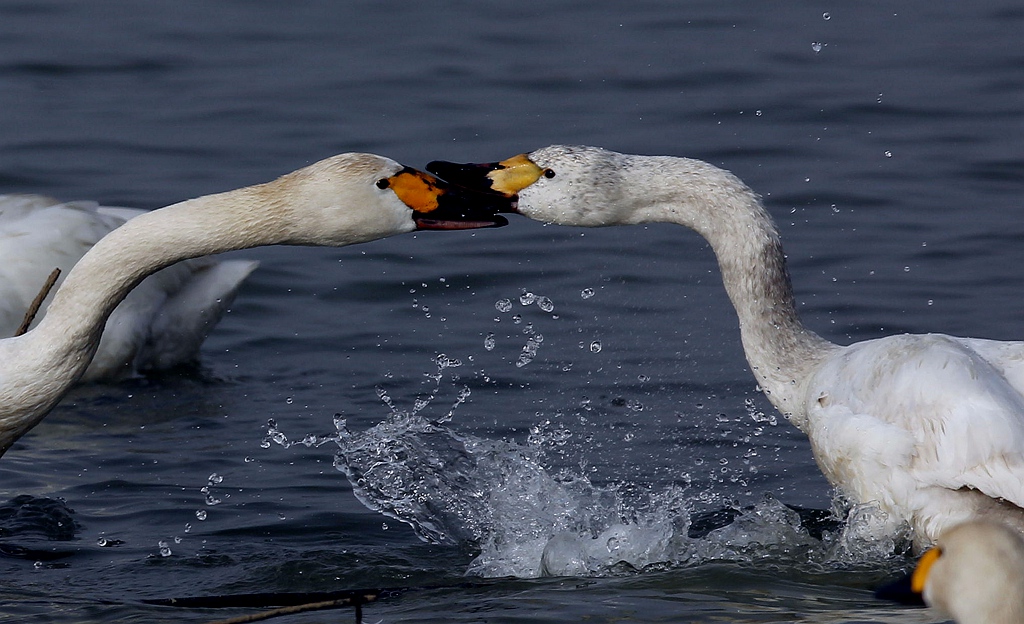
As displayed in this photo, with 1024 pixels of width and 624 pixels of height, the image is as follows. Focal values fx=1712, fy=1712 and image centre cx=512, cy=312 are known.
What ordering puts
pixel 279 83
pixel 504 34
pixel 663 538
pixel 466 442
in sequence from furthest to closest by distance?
pixel 504 34 < pixel 279 83 < pixel 466 442 < pixel 663 538

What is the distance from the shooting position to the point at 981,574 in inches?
128

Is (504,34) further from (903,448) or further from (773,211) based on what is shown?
(903,448)

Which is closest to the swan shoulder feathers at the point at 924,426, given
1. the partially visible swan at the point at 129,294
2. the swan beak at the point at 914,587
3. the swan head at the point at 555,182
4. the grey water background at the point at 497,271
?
the grey water background at the point at 497,271

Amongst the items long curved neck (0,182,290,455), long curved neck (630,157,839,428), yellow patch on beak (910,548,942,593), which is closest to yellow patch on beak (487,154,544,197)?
long curved neck (630,157,839,428)

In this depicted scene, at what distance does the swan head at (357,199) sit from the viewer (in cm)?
504

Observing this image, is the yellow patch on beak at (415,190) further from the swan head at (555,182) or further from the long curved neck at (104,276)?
the swan head at (555,182)

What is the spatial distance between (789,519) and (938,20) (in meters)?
7.55

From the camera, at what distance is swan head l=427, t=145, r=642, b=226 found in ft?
18.7

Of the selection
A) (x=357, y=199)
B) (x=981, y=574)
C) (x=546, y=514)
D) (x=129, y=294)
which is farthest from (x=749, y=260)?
(x=129, y=294)

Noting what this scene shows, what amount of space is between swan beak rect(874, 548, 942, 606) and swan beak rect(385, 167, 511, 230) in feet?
6.02

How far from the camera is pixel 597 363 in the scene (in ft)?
24.1

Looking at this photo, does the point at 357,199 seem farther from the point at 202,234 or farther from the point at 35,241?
the point at 35,241

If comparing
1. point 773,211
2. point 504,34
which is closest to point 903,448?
point 773,211

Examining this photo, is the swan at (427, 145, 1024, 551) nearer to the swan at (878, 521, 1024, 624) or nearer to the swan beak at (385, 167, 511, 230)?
the swan beak at (385, 167, 511, 230)
